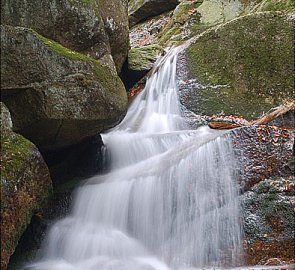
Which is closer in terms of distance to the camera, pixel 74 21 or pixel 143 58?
Answer: pixel 74 21

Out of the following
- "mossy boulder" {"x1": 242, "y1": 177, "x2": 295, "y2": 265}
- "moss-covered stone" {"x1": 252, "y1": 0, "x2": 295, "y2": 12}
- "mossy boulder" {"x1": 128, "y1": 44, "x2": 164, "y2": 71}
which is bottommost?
"mossy boulder" {"x1": 242, "y1": 177, "x2": 295, "y2": 265}

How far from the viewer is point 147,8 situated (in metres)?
14.9

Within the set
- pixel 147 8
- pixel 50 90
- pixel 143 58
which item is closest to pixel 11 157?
pixel 50 90

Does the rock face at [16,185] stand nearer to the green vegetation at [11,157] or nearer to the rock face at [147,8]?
the green vegetation at [11,157]

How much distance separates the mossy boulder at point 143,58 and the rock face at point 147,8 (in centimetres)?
528

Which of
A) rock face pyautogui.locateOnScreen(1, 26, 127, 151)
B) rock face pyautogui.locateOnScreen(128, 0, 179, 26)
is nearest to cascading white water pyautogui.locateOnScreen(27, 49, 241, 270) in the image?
rock face pyautogui.locateOnScreen(1, 26, 127, 151)

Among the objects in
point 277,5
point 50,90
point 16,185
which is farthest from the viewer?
point 277,5

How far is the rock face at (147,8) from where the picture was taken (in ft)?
48.1

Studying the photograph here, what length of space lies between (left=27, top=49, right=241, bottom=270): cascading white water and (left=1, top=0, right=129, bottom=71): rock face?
2.26 meters

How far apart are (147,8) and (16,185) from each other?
1243 cm

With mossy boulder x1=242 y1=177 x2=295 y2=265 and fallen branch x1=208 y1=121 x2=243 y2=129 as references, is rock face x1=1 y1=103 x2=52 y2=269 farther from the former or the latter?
fallen branch x1=208 y1=121 x2=243 y2=129

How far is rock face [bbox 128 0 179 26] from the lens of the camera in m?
14.6

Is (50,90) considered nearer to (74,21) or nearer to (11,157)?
(11,157)

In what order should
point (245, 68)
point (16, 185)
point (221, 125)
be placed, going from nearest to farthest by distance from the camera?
point (16, 185) < point (221, 125) < point (245, 68)
